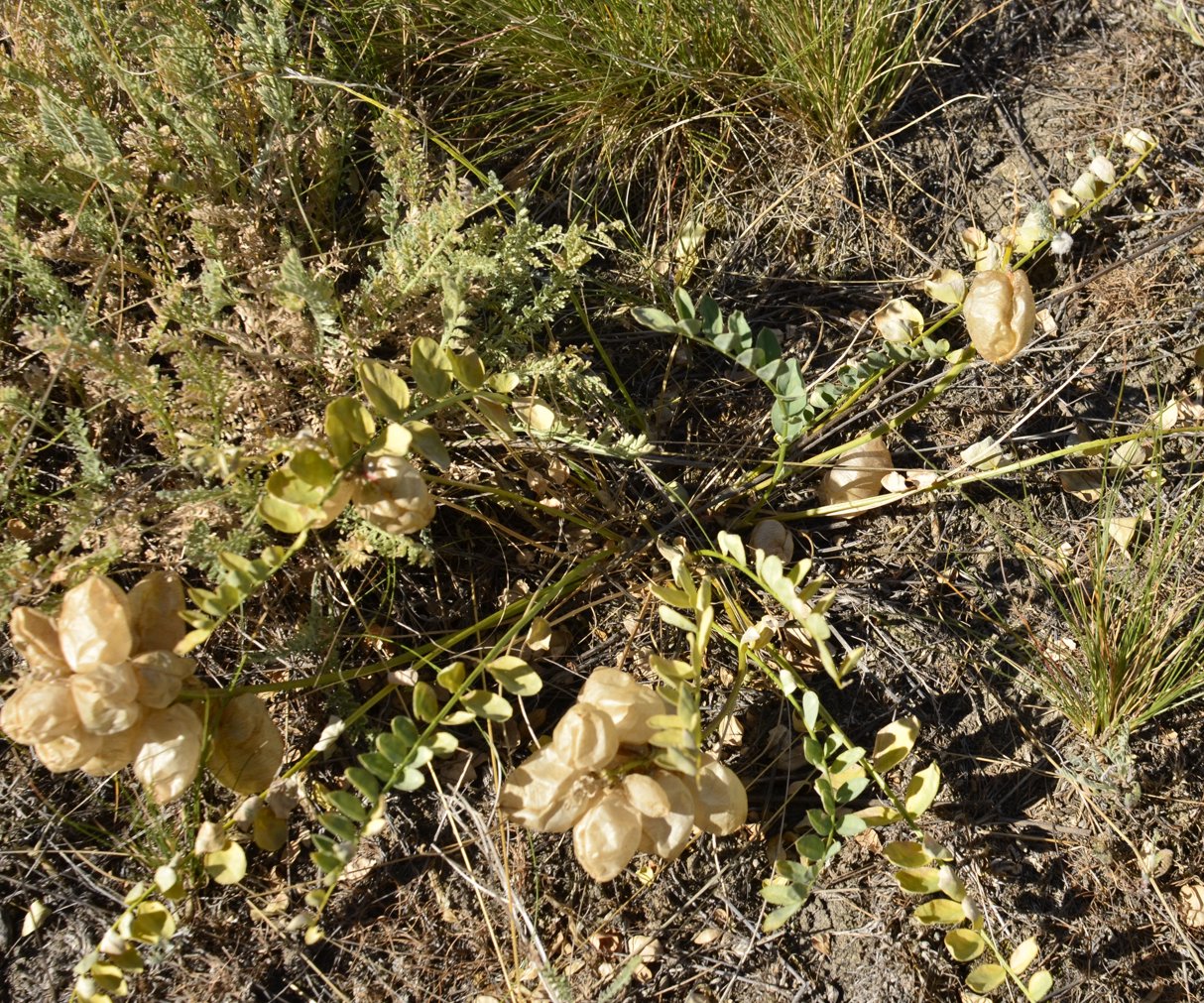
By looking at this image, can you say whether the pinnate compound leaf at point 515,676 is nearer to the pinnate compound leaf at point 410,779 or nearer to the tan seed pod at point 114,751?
the pinnate compound leaf at point 410,779

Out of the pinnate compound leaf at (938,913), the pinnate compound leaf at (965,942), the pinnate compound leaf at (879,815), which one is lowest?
the pinnate compound leaf at (965,942)

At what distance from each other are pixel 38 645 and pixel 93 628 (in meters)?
0.08

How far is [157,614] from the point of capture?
1.24 metres

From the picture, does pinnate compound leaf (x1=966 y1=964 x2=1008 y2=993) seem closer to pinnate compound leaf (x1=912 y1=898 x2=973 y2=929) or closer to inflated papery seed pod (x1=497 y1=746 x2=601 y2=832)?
pinnate compound leaf (x1=912 y1=898 x2=973 y2=929)

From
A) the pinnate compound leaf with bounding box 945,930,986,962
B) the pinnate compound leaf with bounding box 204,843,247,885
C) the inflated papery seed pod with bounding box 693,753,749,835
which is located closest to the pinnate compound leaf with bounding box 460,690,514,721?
the inflated papery seed pod with bounding box 693,753,749,835

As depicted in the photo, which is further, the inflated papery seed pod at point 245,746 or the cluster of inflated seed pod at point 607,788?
the inflated papery seed pod at point 245,746

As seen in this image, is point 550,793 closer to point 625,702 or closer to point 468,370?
point 625,702

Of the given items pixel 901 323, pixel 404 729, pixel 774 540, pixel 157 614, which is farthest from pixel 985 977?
pixel 157 614

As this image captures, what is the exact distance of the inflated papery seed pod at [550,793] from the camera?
1.21 m

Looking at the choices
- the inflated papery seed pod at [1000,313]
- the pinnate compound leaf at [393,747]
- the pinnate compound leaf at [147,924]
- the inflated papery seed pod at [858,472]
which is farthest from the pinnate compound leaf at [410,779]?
the inflated papery seed pod at [1000,313]

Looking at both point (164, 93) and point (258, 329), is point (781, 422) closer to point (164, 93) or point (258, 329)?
point (258, 329)

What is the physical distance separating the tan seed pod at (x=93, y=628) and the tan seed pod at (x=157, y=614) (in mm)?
78

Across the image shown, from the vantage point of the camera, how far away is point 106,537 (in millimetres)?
1485

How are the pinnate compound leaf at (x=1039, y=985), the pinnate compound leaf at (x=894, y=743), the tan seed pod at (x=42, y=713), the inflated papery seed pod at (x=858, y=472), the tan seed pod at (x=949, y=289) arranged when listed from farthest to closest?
the inflated papery seed pod at (x=858, y=472) < the tan seed pod at (x=949, y=289) < the pinnate compound leaf at (x=894, y=743) < the pinnate compound leaf at (x=1039, y=985) < the tan seed pod at (x=42, y=713)
